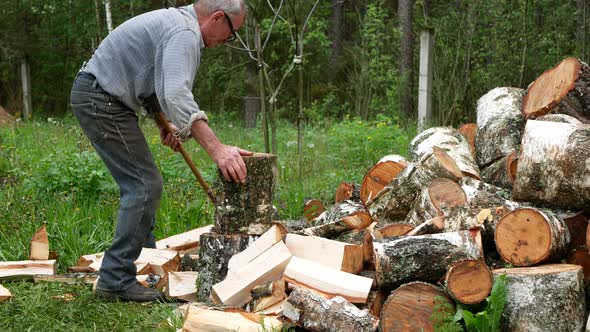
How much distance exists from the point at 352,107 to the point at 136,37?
15.3 meters

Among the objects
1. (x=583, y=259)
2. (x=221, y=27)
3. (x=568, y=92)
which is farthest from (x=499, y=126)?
(x=221, y=27)

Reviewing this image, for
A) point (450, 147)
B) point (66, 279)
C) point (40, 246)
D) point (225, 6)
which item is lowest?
point (66, 279)

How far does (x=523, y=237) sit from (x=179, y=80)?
1966 millimetres

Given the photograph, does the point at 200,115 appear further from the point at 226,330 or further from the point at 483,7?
the point at 483,7

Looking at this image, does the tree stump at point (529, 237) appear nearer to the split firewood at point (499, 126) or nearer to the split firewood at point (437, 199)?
the split firewood at point (437, 199)

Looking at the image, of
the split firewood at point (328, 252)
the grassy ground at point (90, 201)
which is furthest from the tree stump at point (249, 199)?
the grassy ground at point (90, 201)

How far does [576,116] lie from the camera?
16.4ft

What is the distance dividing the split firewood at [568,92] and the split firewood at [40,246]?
3.66 m

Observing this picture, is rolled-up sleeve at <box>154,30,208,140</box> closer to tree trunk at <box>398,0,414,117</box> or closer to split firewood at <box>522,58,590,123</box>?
split firewood at <box>522,58,590,123</box>

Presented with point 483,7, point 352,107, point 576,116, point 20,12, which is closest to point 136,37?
point 576,116

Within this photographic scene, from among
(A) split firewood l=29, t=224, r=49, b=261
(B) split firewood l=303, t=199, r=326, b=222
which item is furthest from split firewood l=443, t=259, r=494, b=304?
(A) split firewood l=29, t=224, r=49, b=261

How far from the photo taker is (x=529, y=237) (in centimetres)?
363

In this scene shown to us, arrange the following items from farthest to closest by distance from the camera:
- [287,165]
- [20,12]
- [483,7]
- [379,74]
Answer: [20,12] < [379,74] < [483,7] < [287,165]

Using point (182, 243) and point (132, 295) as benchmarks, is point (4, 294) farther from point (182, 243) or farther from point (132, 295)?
point (182, 243)
